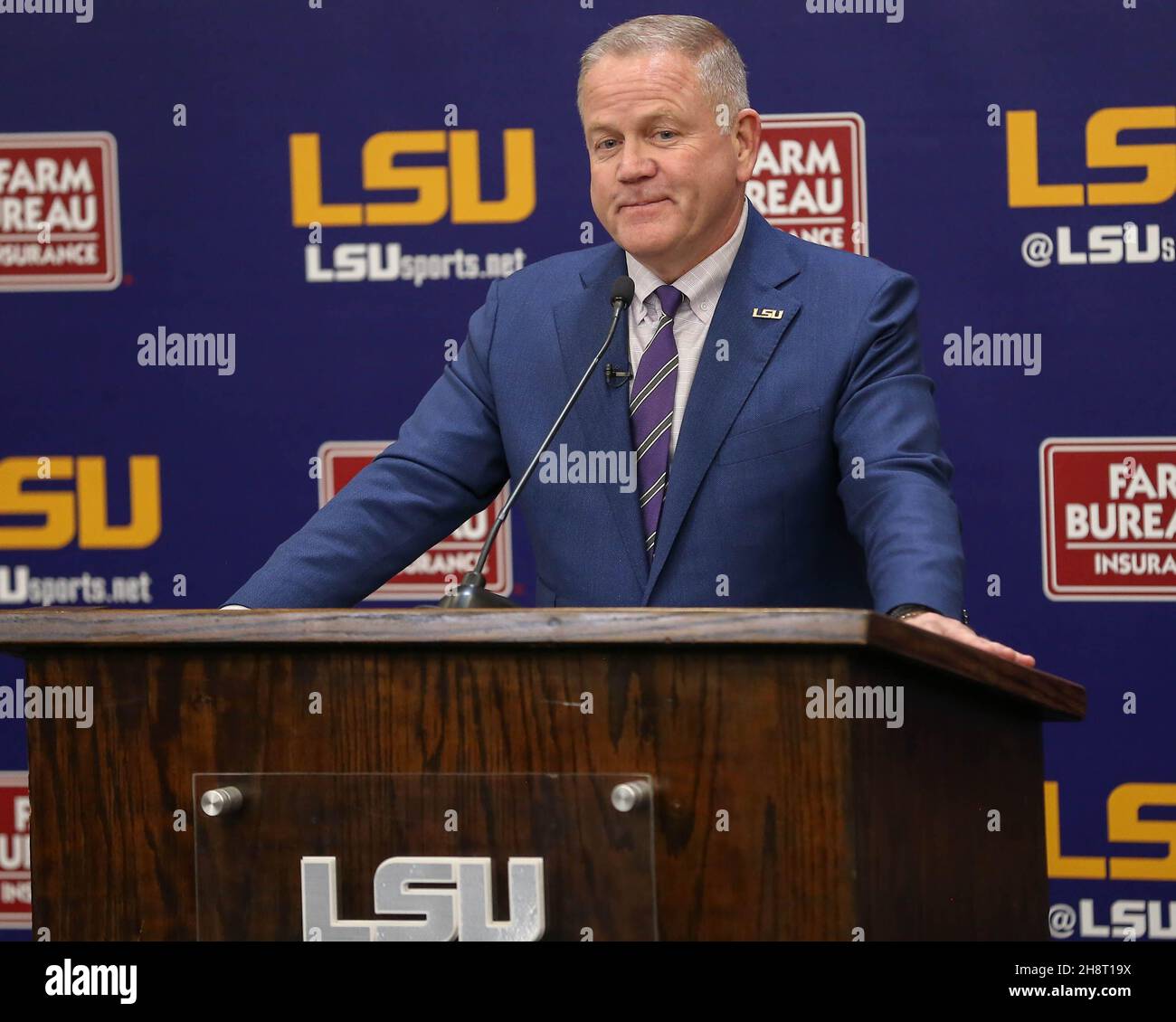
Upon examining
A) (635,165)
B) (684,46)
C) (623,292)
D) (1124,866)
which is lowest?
(1124,866)

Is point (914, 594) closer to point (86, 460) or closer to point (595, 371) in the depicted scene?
point (595, 371)

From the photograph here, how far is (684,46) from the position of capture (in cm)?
239

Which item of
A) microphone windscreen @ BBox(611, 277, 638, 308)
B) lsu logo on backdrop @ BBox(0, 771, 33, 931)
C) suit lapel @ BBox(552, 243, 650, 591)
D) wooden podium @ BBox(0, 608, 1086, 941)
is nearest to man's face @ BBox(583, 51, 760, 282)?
suit lapel @ BBox(552, 243, 650, 591)

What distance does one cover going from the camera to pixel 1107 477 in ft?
11.4

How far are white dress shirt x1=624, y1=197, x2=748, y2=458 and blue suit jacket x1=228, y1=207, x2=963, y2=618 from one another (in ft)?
0.09

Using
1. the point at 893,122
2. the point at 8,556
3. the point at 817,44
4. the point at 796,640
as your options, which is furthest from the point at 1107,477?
the point at 8,556

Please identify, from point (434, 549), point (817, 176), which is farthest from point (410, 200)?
point (817, 176)

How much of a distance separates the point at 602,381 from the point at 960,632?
2.57 ft

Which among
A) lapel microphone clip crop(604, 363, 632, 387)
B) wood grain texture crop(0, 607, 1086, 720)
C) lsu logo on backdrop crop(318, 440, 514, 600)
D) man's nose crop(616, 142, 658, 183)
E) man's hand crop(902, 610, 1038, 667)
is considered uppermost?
man's nose crop(616, 142, 658, 183)

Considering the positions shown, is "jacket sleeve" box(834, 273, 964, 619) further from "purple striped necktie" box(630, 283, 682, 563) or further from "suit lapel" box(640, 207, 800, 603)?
"purple striped necktie" box(630, 283, 682, 563)

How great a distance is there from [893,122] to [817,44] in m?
0.24

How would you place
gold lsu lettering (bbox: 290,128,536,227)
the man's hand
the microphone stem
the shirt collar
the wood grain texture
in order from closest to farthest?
the wood grain texture → the man's hand → the microphone stem → the shirt collar → gold lsu lettering (bbox: 290,128,536,227)

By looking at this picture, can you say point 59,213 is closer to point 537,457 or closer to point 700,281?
point 700,281

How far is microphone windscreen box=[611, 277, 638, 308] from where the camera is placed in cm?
220
